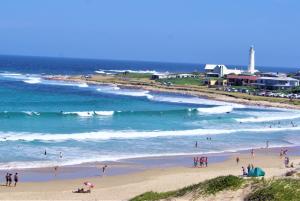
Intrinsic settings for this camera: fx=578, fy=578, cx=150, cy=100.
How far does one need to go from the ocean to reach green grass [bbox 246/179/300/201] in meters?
15.1

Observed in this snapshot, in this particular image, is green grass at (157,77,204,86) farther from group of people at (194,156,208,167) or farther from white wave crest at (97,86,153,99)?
group of people at (194,156,208,167)

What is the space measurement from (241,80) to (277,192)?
265ft

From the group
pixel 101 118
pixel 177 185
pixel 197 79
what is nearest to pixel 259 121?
pixel 101 118

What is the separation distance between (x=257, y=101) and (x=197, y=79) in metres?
32.0

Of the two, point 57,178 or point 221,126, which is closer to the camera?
point 57,178

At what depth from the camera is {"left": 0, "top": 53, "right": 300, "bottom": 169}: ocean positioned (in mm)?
32084

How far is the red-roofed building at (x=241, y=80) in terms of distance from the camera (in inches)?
3632

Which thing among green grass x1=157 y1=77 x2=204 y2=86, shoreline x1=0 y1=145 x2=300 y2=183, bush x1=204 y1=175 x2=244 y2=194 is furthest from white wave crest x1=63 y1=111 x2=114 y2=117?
green grass x1=157 y1=77 x2=204 y2=86

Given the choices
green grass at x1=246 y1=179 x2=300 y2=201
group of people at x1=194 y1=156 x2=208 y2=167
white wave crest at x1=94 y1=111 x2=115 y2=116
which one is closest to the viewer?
green grass at x1=246 y1=179 x2=300 y2=201

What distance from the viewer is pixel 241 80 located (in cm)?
9400

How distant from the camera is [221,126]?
47125 millimetres

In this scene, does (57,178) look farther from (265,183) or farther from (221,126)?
(221,126)

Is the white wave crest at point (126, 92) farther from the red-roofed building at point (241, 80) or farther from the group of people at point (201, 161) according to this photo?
the group of people at point (201, 161)

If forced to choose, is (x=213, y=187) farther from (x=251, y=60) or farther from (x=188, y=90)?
(x=251, y=60)
